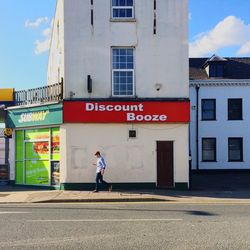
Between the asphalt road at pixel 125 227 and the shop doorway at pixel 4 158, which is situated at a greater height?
the shop doorway at pixel 4 158

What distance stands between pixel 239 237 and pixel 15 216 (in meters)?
5.86

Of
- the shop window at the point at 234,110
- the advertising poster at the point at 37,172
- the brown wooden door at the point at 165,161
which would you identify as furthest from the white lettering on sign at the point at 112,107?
the shop window at the point at 234,110

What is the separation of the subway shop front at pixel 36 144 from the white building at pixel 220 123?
14509mm

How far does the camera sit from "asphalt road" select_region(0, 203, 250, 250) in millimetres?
7961

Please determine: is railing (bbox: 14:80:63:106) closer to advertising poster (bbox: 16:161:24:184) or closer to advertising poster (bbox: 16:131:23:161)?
advertising poster (bbox: 16:131:23:161)

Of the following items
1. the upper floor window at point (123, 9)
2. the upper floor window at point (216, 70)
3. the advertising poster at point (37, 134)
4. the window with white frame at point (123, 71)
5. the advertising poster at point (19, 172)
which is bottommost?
the advertising poster at point (19, 172)

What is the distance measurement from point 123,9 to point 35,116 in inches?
244

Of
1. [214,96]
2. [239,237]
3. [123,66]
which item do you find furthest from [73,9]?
[214,96]

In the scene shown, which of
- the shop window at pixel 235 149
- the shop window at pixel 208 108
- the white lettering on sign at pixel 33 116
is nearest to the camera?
Result: the white lettering on sign at pixel 33 116

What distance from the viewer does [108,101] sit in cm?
1839

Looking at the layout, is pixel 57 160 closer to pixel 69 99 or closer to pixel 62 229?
pixel 69 99

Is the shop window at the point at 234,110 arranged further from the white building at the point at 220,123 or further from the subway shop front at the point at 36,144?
the subway shop front at the point at 36,144

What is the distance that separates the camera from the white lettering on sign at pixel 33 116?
63.4ft

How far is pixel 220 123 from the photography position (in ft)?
104
